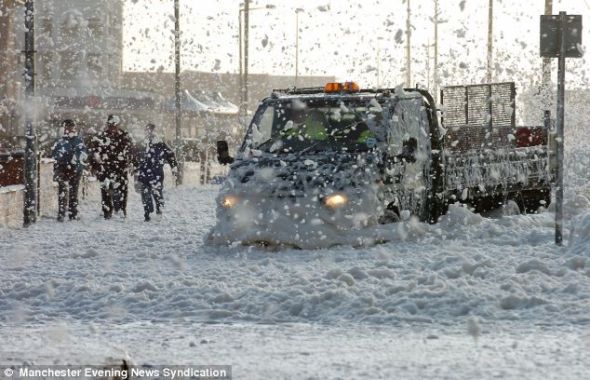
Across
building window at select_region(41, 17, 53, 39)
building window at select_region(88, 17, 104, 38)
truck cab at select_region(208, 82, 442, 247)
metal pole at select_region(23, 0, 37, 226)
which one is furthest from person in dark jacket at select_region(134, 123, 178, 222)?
building window at select_region(41, 17, 53, 39)

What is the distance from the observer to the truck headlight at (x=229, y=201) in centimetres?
1325

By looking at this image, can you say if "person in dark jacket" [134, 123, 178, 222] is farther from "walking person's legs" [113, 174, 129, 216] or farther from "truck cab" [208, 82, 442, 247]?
"truck cab" [208, 82, 442, 247]

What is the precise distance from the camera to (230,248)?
13570 millimetres

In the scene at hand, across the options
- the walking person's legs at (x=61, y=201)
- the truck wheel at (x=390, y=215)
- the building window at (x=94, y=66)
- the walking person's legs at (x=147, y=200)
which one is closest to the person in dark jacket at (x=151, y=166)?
the walking person's legs at (x=147, y=200)

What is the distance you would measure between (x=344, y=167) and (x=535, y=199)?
5766 millimetres

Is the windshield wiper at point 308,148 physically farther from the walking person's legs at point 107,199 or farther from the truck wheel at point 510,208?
the walking person's legs at point 107,199

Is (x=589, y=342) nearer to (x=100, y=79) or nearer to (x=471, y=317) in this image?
(x=471, y=317)

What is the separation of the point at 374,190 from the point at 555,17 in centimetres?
290

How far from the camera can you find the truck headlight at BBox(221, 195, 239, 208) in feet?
43.5

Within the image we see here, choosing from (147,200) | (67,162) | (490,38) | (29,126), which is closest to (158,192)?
(147,200)

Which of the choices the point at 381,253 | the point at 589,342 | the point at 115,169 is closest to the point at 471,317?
the point at 589,342

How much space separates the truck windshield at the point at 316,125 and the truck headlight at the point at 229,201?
0.95 metres

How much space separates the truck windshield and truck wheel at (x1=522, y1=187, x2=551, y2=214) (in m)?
4.40

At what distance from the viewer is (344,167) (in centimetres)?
1313
